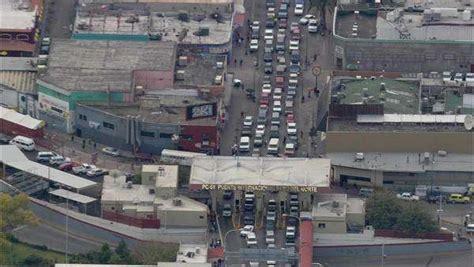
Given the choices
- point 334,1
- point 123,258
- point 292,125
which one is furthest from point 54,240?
point 334,1

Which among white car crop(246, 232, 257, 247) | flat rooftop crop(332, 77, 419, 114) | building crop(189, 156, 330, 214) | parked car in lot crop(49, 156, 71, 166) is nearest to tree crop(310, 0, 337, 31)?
flat rooftop crop(332, 77, 419, 114)

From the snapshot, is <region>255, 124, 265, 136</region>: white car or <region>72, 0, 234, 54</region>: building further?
<region>72, 0, 234, 54</region>: building

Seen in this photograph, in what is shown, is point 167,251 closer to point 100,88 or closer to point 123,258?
point 123,258

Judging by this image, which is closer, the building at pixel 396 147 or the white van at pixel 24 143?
the building at pixel 396 147

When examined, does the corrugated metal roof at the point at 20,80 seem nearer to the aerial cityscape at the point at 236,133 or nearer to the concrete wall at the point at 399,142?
the aerial cityscape at the point at 236,133

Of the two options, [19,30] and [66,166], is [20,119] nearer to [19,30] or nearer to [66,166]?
[66,166]

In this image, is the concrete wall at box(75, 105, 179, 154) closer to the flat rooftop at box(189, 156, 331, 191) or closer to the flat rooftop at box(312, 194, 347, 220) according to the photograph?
the flat rooftop at box(189, 156, 331, 191)

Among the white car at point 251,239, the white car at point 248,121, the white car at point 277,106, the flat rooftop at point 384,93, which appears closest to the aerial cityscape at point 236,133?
the white car at point 251,239
